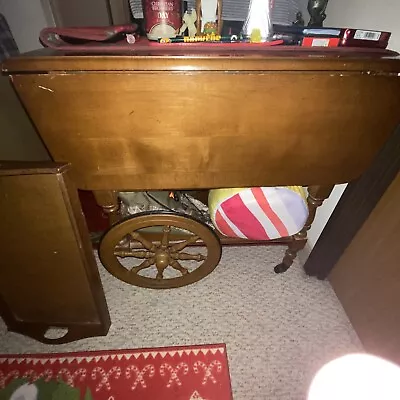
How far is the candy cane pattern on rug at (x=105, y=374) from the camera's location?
0.98 m

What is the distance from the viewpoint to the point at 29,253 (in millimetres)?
812

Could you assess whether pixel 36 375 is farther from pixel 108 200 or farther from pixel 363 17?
pixel 363 17

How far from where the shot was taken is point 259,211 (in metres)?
0.97

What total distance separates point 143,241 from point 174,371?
17.6 inches

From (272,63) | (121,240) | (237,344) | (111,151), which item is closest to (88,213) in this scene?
(121,240)

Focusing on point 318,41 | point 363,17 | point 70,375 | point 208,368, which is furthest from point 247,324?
point 363,17

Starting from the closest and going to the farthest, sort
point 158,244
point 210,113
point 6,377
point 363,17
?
point 210,113
point 363,17
point 6,377
point 158,244

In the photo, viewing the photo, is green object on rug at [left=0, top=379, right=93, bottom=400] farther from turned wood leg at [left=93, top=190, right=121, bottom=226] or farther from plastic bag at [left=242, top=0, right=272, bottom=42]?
plastic bag at [left=242, top=0, right=272, bottom=42]

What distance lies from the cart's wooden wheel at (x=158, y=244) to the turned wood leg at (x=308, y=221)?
0.31m

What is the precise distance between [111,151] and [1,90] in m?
0.53

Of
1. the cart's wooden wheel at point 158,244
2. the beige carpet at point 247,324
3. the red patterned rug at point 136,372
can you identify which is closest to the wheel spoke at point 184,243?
the cart's wooden wheel at point 158,244

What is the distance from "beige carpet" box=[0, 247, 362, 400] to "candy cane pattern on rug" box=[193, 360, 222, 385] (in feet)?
0.16

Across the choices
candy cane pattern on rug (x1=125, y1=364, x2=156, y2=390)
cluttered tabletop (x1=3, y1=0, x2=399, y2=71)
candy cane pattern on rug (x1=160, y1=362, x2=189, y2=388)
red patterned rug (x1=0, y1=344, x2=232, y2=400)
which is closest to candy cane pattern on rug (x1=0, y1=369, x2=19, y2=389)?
red patterned rug (x1=0, y1=344, x2=232, y2=400)

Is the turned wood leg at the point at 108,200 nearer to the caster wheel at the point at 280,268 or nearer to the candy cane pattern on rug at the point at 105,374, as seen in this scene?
the candy cane pattern on rug at the point at 105,374
